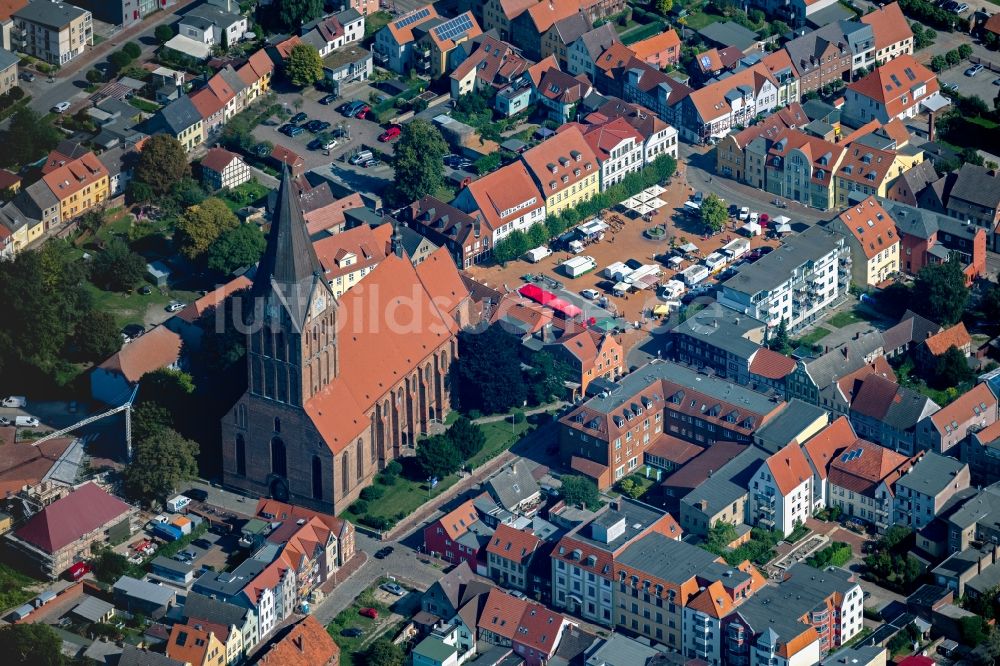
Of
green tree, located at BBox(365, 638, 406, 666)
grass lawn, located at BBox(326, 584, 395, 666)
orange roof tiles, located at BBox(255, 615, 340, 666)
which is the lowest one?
grass lawn, located at BBox(326, 584, 395, 666)

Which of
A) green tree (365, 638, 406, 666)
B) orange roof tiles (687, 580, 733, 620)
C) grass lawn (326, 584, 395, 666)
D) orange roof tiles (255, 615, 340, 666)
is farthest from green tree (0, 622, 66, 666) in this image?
orange roof tiles (687, 580, 733, 620)

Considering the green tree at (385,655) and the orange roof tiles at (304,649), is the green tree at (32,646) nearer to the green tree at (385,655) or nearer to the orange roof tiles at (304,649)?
the orange roof tiles at (304,649)

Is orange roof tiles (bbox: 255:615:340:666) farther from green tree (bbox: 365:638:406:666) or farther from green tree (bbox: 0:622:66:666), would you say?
green tree (bbox: 0:622:66:666)

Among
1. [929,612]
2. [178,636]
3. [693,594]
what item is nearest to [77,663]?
[178,636]

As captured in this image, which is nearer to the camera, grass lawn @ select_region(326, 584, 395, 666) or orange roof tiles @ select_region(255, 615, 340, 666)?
orange roof tiles @ select_region(255, 615, 340, 666)

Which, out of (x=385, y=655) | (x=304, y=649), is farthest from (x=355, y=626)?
(x=304, y=649)

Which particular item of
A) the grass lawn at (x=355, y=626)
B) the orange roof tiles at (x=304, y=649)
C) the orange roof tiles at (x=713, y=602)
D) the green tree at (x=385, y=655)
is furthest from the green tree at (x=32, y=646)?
the orange roof tiles at (x=713, y=602)

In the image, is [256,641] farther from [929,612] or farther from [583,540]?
[929,612]
